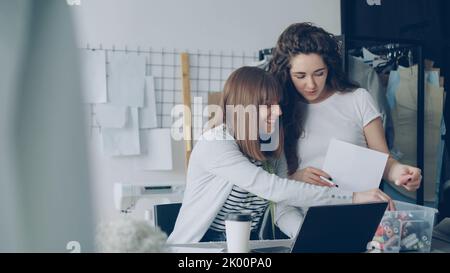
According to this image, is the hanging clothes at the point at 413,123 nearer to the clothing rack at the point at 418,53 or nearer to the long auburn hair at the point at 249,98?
the clothing rack at the point at 418,53

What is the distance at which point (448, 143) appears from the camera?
87.3 inches

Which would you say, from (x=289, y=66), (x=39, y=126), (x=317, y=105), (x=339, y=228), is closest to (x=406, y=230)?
(x=339, y=228)

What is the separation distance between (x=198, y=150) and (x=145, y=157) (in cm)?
39

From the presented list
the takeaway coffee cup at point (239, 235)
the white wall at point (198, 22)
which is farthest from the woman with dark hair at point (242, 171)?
the takeaway coffee cup at point (239, 235)

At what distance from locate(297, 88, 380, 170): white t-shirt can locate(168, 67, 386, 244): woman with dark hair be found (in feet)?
0.33

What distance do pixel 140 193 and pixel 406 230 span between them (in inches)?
32.1

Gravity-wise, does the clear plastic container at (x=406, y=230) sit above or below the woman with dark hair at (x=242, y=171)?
below

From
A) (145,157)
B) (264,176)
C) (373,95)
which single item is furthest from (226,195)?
(373,95)

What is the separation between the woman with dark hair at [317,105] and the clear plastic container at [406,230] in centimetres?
29

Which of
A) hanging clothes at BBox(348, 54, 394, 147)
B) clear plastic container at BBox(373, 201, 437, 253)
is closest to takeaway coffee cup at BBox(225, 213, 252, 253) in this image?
clear plastic container at BBox(373, 201, 437, 253)

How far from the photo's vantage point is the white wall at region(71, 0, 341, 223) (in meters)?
1.71

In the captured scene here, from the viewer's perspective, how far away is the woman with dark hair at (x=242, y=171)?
1438 millimetres

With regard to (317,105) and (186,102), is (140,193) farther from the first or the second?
(317,105)

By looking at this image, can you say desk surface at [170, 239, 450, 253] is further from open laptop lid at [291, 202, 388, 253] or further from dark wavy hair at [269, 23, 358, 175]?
dark wavy hair at [269, 23, 358, 175]
